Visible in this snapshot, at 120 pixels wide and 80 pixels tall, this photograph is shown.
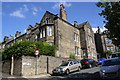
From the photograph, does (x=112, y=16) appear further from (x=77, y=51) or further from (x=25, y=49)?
(x=77, y=51)

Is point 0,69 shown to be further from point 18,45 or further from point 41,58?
point 41,58

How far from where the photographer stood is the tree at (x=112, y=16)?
9.21 metres

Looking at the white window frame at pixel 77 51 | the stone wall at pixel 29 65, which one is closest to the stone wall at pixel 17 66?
the stone wall at pixel 29 65

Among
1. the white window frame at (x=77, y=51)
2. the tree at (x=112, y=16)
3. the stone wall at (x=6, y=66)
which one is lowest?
the stone wall at (x=6, y=66)

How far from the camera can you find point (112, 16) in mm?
9312

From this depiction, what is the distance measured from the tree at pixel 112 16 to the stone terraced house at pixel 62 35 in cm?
1398

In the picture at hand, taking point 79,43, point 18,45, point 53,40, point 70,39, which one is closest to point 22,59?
point 18,45

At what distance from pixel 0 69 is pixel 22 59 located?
5.54 m

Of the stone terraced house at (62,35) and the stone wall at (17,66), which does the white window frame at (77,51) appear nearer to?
the stone terraced house at (62,35)

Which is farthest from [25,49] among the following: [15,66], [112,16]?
[112,16]

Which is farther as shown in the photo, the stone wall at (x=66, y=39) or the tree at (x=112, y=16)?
the stone wall at (x=66, y=39)

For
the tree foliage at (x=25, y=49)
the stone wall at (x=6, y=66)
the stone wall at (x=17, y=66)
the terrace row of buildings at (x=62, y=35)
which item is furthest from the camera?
the terrace row of buildings at (x=62, y=35)

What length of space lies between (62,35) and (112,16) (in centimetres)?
1668

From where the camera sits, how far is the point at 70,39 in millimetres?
28250
